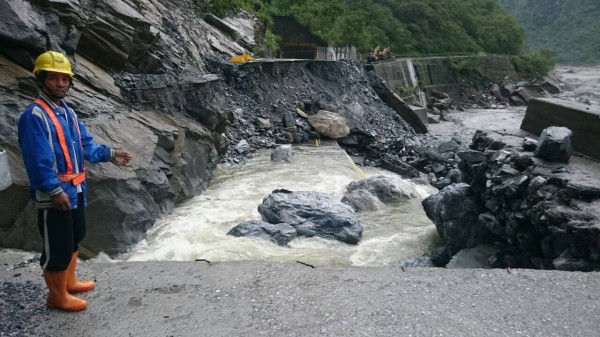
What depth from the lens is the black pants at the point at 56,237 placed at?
322 centimetres

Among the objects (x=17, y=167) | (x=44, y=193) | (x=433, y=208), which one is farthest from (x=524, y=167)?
(x=17, y=167)

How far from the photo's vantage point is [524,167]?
6.07 metres

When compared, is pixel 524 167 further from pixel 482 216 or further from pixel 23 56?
pixel 23 56

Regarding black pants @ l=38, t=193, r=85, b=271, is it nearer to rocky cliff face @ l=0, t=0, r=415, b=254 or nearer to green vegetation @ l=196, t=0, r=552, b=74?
rocky cliff face @ l=0, t=0, r=415, b=254

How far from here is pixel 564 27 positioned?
77438 mm

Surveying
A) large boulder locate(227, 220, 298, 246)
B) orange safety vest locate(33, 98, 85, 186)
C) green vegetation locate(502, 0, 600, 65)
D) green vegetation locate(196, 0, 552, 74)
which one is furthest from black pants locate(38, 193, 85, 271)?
green vegetation locate(502, 0, 600, 65)

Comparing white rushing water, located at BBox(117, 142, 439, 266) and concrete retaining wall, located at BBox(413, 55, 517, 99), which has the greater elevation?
concrete retaining wall, located at BBox(413, 55, 517, 99)

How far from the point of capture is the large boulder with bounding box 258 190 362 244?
798cm

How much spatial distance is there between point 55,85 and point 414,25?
4340 cm

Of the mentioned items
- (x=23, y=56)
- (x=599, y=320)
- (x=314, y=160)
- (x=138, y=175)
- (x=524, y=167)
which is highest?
(x=23, y=56)

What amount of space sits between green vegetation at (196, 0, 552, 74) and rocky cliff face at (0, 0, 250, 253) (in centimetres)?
1581

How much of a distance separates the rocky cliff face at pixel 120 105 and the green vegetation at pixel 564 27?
202 ft

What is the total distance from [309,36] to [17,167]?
1045 inches

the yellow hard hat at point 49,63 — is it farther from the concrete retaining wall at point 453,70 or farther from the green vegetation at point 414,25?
the concrete retaining wall at point 453,70
